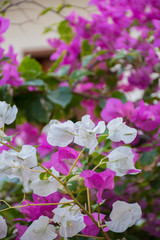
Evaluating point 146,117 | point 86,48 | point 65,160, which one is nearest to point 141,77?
point 86,48

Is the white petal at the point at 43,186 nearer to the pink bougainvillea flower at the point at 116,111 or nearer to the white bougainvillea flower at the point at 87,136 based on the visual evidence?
the white bougainvillea flower at the point at 87,136

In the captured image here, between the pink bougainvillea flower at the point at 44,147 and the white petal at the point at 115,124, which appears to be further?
the pink bougainvillea flower at the point at 44,147

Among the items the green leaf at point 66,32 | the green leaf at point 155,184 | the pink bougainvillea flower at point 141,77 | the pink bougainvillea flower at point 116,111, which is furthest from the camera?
the green leaf at point 66,32

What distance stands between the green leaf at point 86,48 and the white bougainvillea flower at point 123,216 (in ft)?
1.97

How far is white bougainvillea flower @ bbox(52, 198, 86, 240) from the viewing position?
29cm

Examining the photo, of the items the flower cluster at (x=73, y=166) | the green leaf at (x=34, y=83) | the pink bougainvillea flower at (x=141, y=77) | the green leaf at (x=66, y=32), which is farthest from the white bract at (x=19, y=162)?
the green leaf at (x=66, y=32)

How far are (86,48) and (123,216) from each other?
24.1 inches

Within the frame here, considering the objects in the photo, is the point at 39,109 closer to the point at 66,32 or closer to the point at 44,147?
the point at 44,147

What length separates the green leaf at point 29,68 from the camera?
0.66 m

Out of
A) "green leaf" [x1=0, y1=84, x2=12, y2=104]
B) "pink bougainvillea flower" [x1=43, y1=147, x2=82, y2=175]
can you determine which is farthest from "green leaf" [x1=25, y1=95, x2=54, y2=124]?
"pink bougainvillea flower" [x1=43, y1=147, x2=82, y2=175]

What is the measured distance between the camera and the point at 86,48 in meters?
0.84

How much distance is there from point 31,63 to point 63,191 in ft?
1.44

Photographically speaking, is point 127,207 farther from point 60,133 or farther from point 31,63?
point 31,63

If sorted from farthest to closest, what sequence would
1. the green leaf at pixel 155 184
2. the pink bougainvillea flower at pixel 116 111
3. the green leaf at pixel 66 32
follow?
the green leaf at pixel 66 32
the green leaf at pixel 155 184
the pink bougainvillea flower at pixel 116 111
